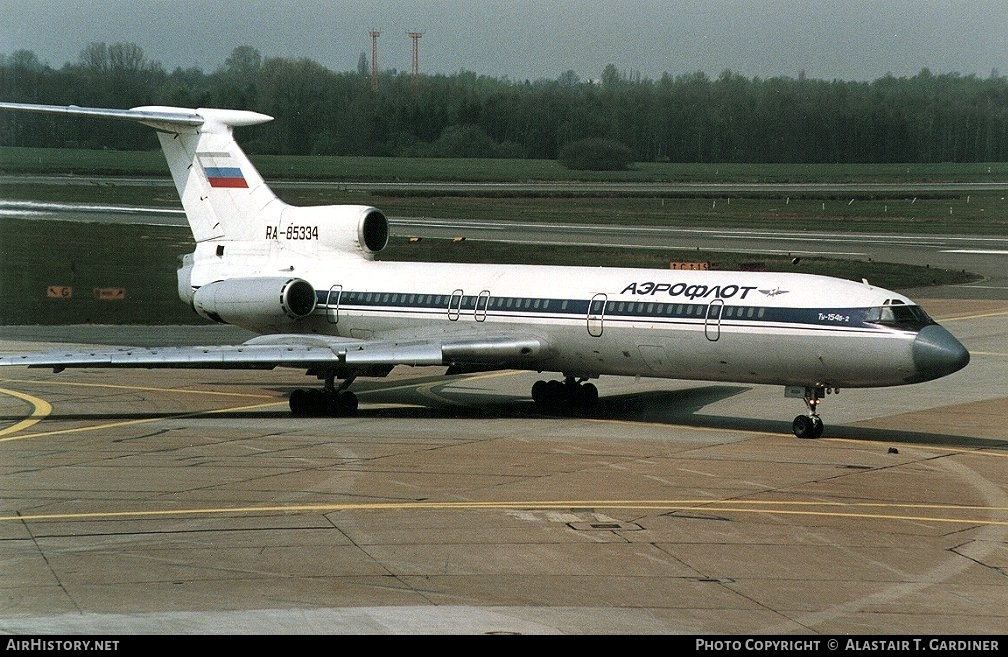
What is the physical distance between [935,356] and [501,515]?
10198mm

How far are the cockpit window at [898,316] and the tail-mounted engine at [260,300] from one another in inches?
552

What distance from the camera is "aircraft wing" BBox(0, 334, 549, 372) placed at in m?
28.8

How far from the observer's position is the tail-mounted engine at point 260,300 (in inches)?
1318

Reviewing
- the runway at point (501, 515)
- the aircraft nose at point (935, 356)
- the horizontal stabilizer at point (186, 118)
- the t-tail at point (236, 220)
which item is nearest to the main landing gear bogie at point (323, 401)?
the runway at point (501, 515)

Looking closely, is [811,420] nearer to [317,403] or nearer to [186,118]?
[317,403]

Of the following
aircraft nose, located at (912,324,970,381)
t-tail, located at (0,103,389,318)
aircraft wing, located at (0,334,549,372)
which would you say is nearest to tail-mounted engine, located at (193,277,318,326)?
t-tail, located at (0,103,389,318)

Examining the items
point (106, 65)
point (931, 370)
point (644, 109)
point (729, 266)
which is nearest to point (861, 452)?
point (931, 370)

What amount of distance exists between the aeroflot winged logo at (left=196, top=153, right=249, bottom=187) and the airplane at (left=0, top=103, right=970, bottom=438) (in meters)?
0.04

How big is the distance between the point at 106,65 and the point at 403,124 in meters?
23.3

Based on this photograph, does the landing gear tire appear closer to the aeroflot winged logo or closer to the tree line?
the aeroflot winged logo

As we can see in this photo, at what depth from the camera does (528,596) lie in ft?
52.1

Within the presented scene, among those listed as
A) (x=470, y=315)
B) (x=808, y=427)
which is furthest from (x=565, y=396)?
(x=808, y=427)

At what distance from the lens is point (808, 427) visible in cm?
2758

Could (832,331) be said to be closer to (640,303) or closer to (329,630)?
(640,303)
